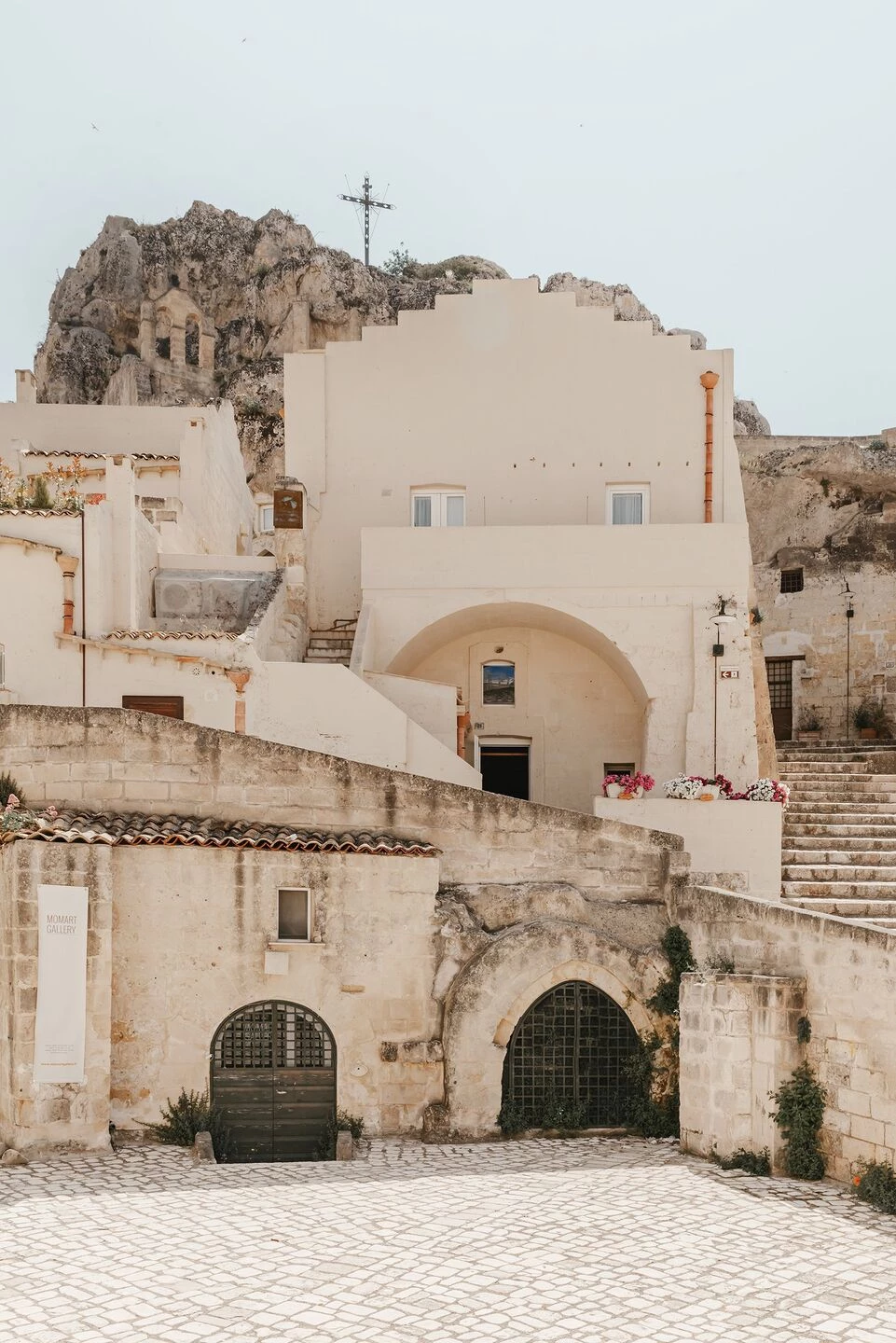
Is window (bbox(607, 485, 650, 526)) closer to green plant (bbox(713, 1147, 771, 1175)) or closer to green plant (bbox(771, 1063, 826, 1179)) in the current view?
green plant (bbox(771, 1063, 826, 1179))

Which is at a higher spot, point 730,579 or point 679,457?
point 679,457

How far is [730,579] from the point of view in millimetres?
19188

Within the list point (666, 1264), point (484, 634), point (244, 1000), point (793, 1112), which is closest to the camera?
point (666, 1264)

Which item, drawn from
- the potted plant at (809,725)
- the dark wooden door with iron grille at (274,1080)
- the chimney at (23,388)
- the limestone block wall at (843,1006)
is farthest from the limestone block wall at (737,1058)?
the chimney at (23,388)

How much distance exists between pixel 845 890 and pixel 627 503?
908cm

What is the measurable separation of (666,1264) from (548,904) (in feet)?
15.9

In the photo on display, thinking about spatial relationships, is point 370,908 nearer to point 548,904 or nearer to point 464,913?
point 464,913

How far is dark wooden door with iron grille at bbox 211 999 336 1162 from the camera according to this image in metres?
12.7

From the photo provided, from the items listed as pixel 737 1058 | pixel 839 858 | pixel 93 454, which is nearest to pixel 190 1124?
pixel 737 1058

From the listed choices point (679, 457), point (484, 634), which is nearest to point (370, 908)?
point (484, 634)

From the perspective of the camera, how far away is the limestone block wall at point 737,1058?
39.2 feet

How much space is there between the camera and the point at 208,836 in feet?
41.8

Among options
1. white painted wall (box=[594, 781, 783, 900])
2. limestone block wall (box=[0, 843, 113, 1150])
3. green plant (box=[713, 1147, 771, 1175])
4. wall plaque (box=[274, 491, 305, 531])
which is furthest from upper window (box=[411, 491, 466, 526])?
green plant (box=[713, 1147, 771, 1175])

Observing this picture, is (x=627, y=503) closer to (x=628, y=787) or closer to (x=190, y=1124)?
(x=628, y=787)
